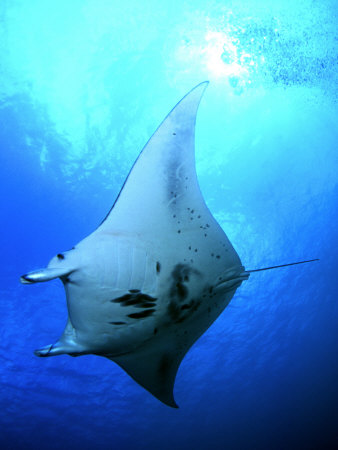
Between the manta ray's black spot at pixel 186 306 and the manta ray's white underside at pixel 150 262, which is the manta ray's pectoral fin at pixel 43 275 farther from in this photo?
the manta ray's black spot at pixel 186 306

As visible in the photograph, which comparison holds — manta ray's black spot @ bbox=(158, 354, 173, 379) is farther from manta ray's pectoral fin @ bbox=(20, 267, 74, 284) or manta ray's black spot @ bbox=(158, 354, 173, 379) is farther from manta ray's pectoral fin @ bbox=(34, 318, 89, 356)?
manta ray's pectoral fin @ bbox=(20, 267, 74, 284)

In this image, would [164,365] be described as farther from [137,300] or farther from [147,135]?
[147,135]

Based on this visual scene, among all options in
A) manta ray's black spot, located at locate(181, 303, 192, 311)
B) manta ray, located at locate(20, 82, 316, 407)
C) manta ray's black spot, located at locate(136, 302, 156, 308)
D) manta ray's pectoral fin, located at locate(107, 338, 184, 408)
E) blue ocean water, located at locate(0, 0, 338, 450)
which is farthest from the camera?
blue ocean water, located at locate(0, 0, 338, 450)

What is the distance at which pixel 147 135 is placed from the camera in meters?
7.79

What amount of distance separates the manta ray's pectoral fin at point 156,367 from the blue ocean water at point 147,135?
5.79 metres

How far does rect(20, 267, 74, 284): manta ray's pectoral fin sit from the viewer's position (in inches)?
76.7

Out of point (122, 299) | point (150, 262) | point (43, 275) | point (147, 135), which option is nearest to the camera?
point (43, 275)

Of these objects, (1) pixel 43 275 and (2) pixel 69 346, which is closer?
(1) pixel 43 275

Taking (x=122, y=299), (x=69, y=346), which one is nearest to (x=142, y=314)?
(x=122, y=299)

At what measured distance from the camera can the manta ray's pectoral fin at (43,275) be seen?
6.39ft

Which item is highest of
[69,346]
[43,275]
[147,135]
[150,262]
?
[147,135]

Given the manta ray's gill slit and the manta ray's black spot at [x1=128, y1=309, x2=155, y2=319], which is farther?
the manta ray's black spot at [x1=128, y1=309, x2=155, y2=319]

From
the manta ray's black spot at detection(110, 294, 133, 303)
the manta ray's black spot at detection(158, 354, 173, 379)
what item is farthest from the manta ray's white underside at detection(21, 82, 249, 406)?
the manta ray's black spot at detection(158, 354, 173, 379)

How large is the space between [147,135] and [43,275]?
6.38m
